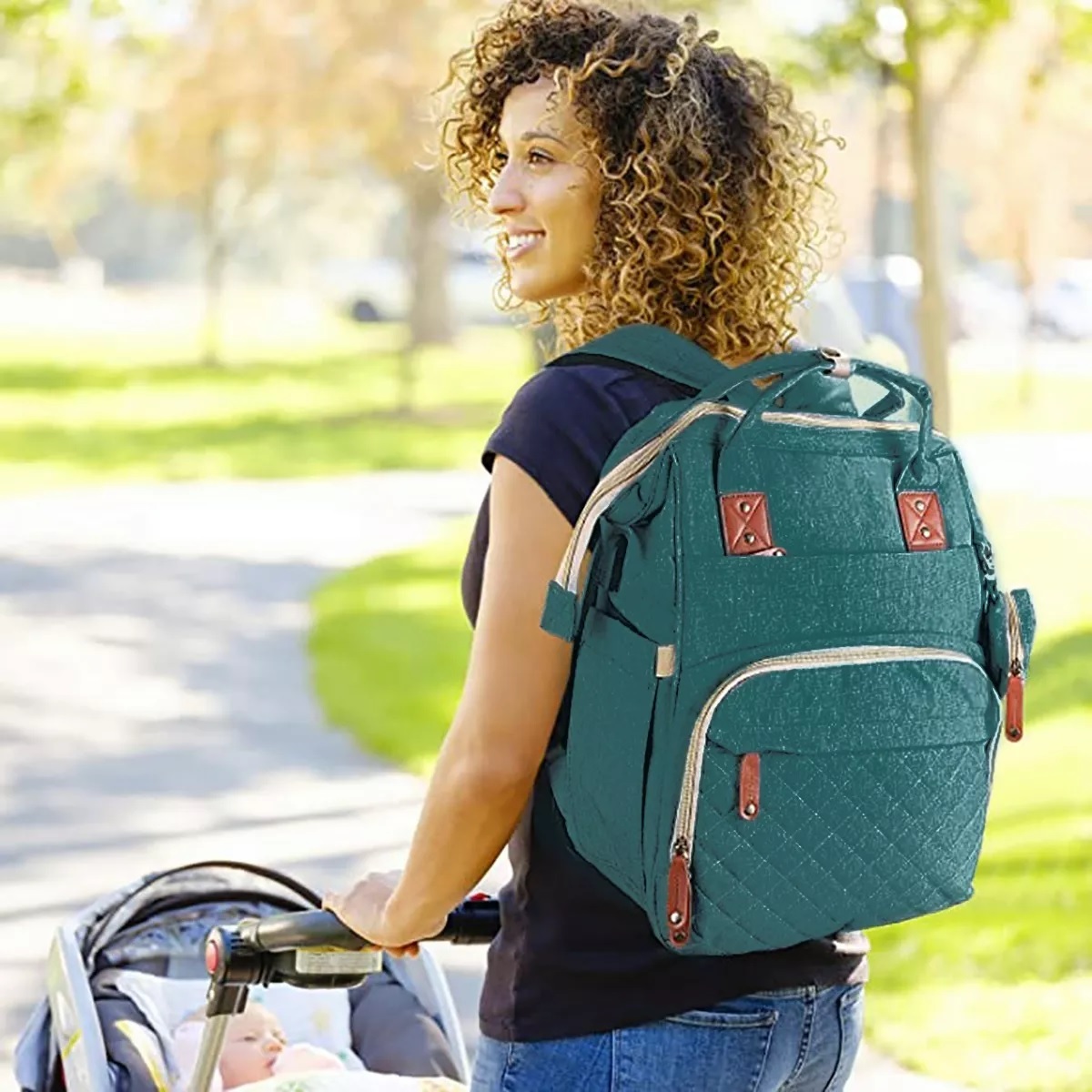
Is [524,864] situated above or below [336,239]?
above

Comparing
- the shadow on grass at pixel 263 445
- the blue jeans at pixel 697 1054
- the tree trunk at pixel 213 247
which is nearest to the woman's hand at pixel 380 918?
the blue jeans at pixel 697 1054

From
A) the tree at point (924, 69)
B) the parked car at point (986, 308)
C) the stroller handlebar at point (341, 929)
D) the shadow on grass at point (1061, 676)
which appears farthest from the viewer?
the parked car at point (986, 308)

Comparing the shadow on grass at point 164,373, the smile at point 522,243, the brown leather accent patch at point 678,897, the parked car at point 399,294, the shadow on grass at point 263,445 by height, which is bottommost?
the parked car at point 399,294

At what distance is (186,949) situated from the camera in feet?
11.2

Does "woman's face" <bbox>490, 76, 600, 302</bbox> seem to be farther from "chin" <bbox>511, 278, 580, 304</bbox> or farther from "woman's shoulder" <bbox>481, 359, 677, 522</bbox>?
"woman's shoulder" <bbox>481, 359, 677, 522</bbox>

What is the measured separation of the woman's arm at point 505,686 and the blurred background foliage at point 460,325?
33.1 inches

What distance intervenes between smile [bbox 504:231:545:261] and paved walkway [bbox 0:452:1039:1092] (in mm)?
3021

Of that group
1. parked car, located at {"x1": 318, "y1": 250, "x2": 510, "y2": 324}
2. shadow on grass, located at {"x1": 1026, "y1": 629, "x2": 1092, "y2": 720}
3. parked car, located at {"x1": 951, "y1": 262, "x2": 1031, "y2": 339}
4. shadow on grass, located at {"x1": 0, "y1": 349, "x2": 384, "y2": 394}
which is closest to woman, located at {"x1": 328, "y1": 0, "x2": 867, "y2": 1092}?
shadow on grass, located at {"x1": 1026, "y1": 629, "x2": 1092, "y2": 720}

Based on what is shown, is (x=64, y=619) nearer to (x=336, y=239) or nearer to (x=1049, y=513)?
(x=1049, y=513)

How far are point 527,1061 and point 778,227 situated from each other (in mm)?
876

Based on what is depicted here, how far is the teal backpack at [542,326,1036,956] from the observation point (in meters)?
1.82

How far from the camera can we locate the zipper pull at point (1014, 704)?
2037 mm

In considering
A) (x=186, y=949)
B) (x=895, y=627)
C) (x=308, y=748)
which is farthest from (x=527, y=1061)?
(x=308, y=748)

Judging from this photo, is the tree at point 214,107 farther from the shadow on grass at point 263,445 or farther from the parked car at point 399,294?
the shadow on grass at point 263,445
